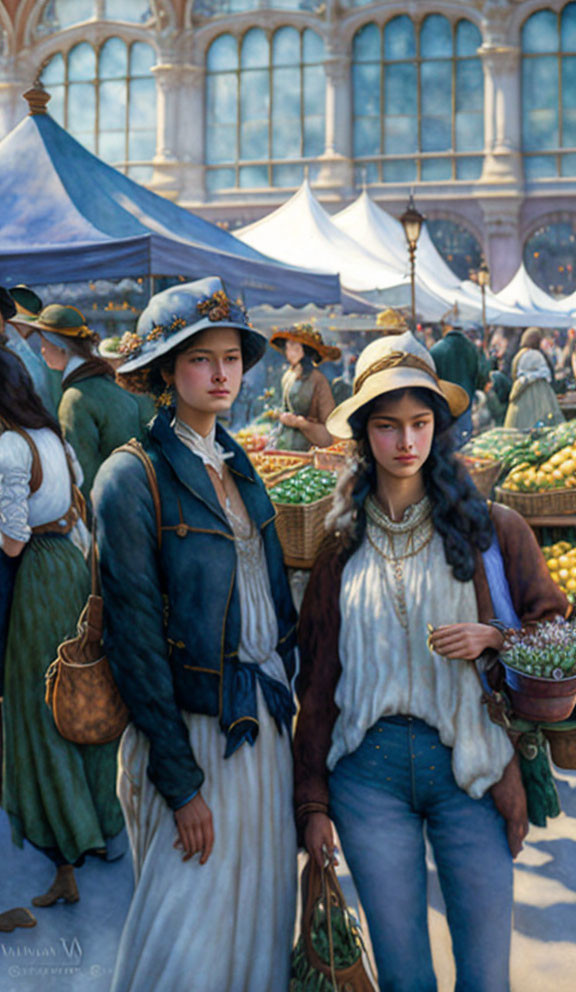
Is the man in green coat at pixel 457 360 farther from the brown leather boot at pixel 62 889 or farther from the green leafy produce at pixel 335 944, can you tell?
the green leafy produce at pixel 335 944

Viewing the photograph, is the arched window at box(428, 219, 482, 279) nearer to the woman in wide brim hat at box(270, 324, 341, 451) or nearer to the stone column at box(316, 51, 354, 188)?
the stone column at box(316, 51, 354, 188)

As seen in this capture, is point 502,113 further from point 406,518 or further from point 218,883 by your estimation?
point 218,883

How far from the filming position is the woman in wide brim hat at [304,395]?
6.57 metres

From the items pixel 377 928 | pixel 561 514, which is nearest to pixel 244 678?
pixel 377 928

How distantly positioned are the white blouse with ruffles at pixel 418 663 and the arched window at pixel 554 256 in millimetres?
24001

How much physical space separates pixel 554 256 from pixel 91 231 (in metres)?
20.0

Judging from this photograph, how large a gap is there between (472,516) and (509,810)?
0.68 meters

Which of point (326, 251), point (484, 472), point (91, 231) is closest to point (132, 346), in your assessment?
point (484, 472)

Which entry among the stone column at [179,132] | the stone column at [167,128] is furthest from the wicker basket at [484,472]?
the stone column at [179,132]

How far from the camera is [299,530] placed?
4.09m

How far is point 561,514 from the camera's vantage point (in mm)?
5086

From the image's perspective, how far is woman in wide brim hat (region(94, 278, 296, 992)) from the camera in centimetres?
221

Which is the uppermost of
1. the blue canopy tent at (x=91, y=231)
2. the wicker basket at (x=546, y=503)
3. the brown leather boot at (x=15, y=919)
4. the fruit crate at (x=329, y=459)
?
the blue canopy tent at (x=91, y=231)

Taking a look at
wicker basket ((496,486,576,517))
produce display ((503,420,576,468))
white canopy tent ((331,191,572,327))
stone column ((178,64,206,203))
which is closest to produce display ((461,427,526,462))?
produce display ((503,420,576,468))
